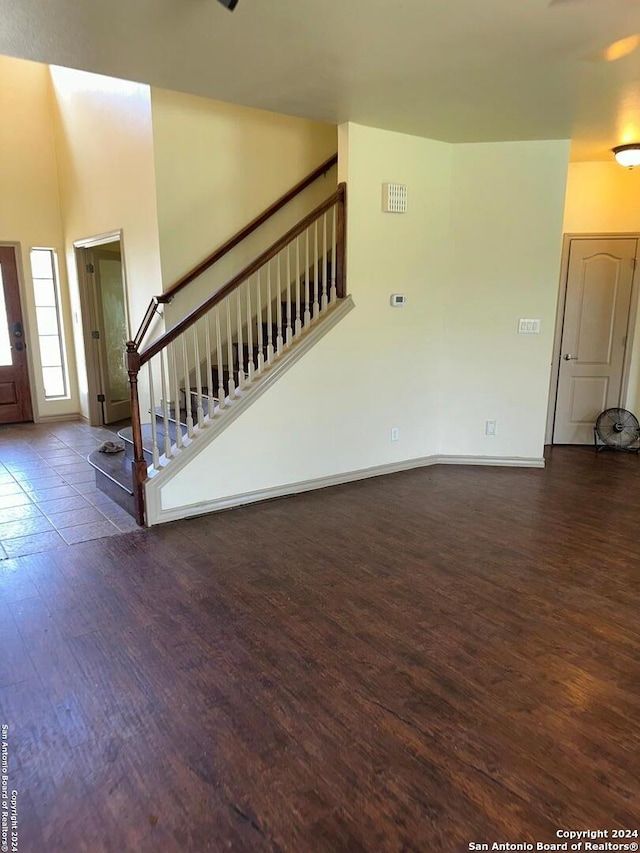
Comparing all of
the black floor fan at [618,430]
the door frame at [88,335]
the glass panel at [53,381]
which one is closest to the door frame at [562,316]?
the black floor fan at [618,430]

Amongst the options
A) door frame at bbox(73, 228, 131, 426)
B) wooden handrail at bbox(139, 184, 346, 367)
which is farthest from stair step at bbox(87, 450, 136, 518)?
door frame at bbox(73, 228, 131, 426)

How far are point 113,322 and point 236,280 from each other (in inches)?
138

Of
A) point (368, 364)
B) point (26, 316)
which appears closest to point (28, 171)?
point (26, 316)

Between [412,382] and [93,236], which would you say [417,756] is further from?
[93,236]

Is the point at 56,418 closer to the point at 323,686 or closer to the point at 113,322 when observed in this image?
the point at 113,322

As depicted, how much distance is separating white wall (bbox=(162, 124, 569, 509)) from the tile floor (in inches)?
31.8

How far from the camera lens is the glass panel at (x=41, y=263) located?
21.9 ft

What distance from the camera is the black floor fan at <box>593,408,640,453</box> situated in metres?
5.76

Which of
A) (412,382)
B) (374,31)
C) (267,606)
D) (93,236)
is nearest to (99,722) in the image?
(267,606)

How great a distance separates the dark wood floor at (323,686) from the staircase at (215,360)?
1.92ft

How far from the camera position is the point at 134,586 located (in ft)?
9.67

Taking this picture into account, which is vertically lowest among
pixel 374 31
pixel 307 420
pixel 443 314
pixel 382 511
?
pixel 382 511

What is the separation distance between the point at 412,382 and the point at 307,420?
1.15 m

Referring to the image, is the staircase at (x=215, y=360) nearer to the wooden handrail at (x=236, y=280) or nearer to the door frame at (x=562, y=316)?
the wooden handrail at (x=236, y=280)
